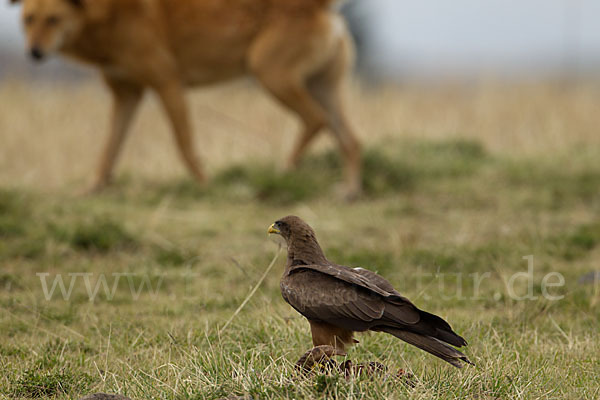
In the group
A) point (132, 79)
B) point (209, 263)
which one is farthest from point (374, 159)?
point (209, 263)

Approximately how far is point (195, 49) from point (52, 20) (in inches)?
55.9

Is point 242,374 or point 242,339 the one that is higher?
point 242,374

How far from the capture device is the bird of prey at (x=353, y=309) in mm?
2918

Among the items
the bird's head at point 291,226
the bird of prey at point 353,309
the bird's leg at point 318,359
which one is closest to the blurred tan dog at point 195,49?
the bird's head at point 291,226

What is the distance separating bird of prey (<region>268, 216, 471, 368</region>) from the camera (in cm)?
292

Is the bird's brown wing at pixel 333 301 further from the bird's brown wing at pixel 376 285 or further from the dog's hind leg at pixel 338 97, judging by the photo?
the dog's hind leg at pixel 338 97

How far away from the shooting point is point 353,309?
303 cm

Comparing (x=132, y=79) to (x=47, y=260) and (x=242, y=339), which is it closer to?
(x=47, y=260)

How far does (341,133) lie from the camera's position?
8.40 metres

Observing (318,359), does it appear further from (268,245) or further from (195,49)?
(195,49)

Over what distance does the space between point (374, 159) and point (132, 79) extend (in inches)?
106

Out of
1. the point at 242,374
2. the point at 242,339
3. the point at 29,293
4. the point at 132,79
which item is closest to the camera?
the point at 242,374

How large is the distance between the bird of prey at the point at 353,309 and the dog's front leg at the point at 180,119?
513 centimetres

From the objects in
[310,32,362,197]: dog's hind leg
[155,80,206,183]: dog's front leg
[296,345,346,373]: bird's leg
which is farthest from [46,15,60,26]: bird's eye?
[296,345,346,373]: bird's leg
